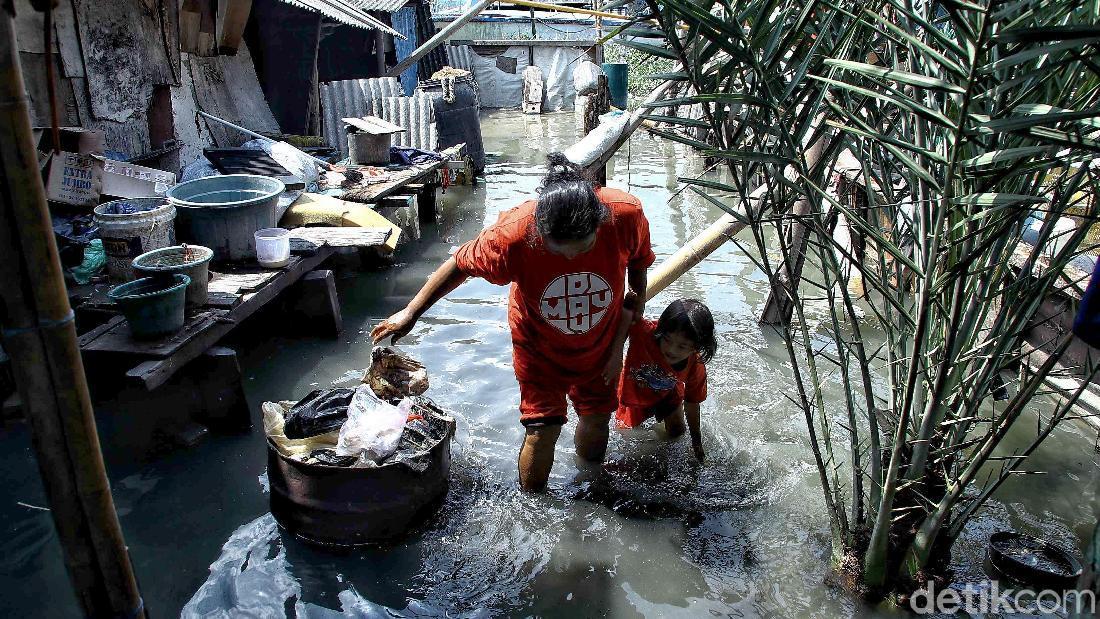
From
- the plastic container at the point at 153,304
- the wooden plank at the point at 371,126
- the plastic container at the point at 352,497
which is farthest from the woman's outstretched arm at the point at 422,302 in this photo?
the wooden plank at the point at 371,126

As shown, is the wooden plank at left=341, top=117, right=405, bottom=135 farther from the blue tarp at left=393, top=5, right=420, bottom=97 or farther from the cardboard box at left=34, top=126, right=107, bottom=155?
the blue tarp at left=393, top=5, right=420, bottom=97

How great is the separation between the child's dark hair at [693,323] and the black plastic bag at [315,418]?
156cm

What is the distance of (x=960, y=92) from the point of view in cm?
165

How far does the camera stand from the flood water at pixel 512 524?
9.57 ft

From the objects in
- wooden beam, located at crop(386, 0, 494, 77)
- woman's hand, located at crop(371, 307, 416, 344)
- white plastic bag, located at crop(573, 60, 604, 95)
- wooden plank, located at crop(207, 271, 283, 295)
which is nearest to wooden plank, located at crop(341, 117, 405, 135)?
wooden plank, located at crop(207, 271, 283, 295)

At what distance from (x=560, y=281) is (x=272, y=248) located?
267cm

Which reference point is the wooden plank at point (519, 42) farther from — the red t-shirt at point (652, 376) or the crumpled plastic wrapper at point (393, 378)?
the crumpled plastic wrapper at point (393, 378)

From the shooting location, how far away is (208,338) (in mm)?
3932

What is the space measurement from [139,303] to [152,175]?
223cm

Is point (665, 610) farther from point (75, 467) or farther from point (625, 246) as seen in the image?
point (75, 467)

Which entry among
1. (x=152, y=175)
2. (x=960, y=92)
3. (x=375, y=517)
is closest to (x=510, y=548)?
(x=375, y=517)

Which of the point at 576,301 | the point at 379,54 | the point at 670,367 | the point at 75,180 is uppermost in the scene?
the point at 379,54

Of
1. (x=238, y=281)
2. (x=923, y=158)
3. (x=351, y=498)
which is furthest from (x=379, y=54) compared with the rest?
(x=923, y=158)

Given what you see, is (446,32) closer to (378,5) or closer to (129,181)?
(378,5)
